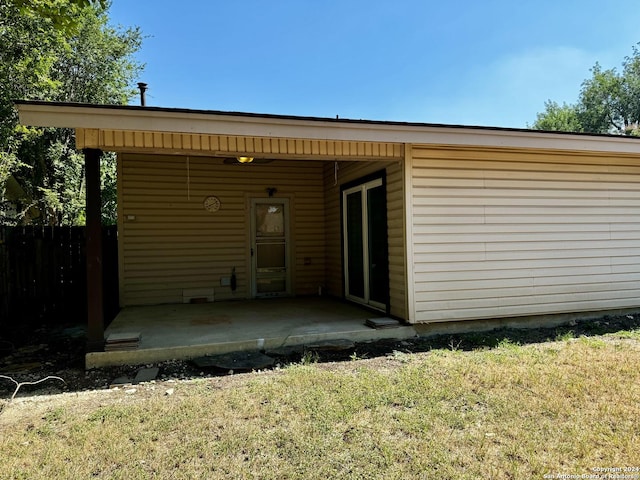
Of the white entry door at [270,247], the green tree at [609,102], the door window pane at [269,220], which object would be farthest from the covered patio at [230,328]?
the green tree at [609,102]

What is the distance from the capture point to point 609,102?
29.1 meters

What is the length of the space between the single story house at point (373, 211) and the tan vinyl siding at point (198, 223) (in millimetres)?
20

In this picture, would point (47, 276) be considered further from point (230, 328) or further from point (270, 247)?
point (270, 247)

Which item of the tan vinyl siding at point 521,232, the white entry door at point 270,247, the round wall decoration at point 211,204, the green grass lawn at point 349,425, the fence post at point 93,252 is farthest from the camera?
the white entry door at point 270,247

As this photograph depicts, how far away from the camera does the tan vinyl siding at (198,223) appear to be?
688cm

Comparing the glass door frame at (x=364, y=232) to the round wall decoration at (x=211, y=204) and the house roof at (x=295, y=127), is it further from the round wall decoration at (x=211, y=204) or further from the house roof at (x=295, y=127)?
the round wall decoration at (x=211, y=204)

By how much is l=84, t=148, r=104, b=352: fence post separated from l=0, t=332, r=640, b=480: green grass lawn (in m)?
0.87

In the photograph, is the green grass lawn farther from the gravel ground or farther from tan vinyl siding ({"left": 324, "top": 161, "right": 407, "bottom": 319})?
tan vinyl siding ({"left": 324, "top": 161, "right": 407, "bottom": 319})

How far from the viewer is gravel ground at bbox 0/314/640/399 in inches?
147

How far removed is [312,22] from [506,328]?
10.7 meters

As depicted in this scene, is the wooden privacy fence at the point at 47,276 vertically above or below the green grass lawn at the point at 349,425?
above

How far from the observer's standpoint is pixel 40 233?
6.46 m

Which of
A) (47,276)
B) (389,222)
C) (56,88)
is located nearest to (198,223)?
(47,276)

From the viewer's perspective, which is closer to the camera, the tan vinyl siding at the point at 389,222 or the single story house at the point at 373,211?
the single story house at the point at 373,211
